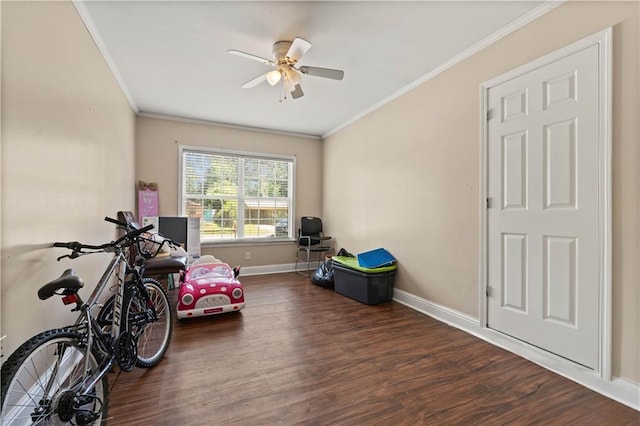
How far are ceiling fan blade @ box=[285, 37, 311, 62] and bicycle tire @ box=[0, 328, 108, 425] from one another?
2.22 meters

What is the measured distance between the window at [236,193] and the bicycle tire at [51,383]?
342 cm

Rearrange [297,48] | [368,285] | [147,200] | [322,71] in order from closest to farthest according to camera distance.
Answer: [297,48]
[322,71]
[368,285]
[147,200]

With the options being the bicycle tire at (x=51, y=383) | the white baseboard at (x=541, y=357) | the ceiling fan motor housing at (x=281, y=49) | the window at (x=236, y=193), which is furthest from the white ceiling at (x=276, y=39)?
the white baseboard at (x=541, y=357)

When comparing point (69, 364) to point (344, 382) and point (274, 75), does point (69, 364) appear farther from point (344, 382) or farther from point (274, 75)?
point (274, 75)

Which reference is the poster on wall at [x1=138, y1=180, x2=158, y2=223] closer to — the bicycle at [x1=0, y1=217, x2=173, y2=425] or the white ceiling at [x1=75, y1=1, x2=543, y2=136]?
the white ceiling at [x1=75, y1=1, x2=543, y2=136]

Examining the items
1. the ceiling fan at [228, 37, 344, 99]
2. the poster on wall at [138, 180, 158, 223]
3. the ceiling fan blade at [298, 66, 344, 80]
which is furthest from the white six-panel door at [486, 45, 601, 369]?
the poster on wall at [138, 180, 158, 223]

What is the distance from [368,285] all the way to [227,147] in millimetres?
3239

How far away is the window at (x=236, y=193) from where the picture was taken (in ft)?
14.7

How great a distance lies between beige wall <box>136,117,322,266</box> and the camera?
415cm

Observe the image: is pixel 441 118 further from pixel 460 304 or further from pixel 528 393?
pixel 528 393

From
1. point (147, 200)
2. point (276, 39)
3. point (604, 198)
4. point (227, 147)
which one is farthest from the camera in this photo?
point (227, 147)

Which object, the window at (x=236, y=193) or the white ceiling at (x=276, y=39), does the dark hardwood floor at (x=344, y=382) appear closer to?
the window at (x=236, y=193)

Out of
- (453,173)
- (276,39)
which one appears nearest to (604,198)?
(453,173)

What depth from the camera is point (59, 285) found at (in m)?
1.13
